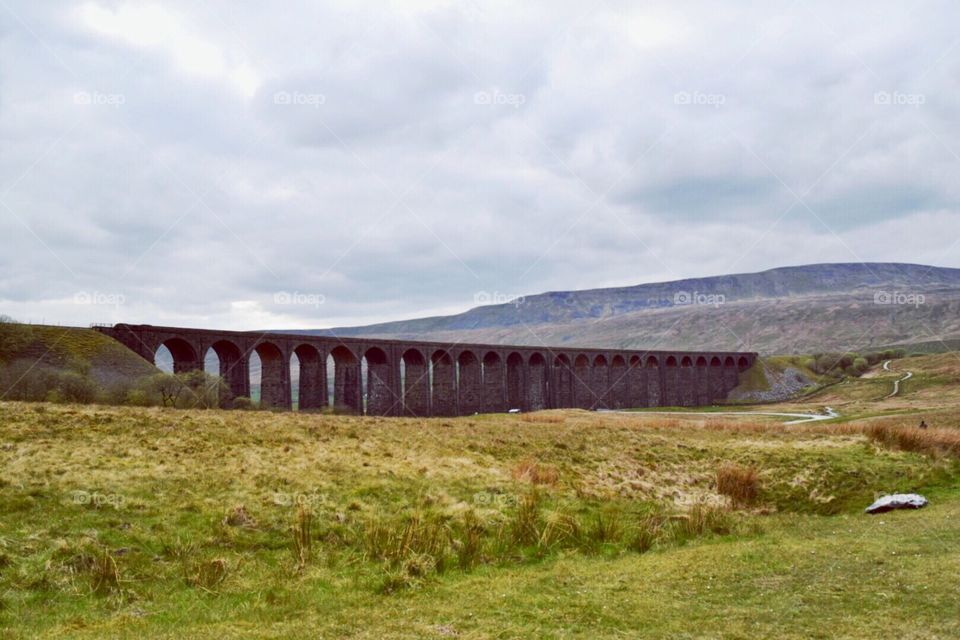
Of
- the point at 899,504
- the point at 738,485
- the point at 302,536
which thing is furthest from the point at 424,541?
the point at 899,504

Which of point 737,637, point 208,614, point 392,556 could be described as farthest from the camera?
point 392,556

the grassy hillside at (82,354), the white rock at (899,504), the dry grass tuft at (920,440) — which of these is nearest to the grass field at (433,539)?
the dry grass tuft at (920,440)

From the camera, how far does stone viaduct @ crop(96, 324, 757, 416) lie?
50188mm

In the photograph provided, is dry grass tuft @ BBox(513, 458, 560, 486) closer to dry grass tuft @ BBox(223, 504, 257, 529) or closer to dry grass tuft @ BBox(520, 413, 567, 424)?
dry grass tuft @ BBox(223, 504, 257, 529)

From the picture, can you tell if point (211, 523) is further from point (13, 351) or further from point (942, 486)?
point (13, 351)

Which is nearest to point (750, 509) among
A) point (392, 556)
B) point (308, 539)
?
point (392, 556)

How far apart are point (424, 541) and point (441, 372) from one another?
59.6 metres

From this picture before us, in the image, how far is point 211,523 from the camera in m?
12.0

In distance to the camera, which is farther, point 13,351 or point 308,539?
point 13,351

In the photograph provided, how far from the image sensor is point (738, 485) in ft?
61.4

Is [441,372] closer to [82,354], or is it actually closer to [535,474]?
[82,354]

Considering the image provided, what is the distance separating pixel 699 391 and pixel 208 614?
10590 cm

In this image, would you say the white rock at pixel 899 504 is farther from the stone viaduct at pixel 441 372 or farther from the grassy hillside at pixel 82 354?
the stone viaduct at pixel 441 372

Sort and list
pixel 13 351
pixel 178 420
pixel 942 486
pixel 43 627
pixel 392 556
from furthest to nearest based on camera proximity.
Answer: pixel 13 351, pixel 178 420, pixel 942 486, pixel 392 556, pixel 43 627
